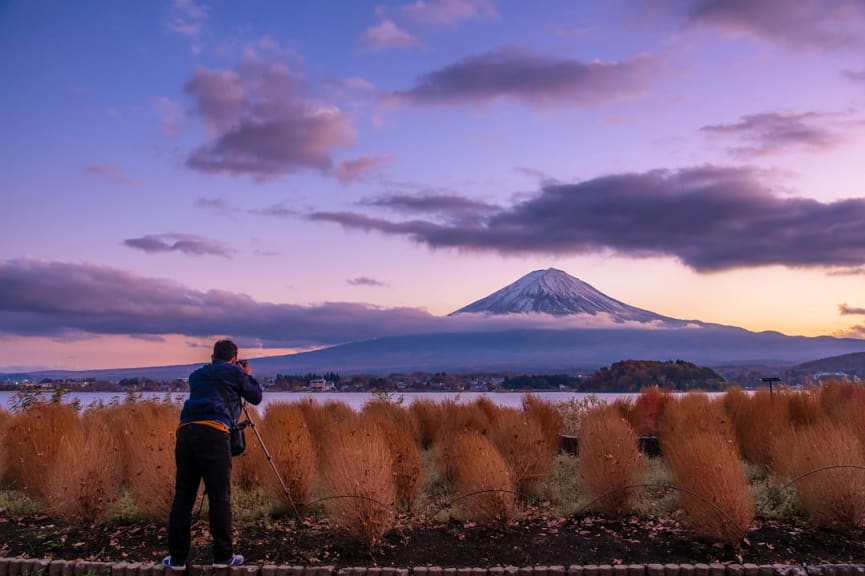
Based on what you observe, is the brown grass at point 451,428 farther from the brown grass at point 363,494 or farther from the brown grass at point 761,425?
the brown grass at point 761,425

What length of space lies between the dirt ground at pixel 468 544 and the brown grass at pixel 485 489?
0.54 ft

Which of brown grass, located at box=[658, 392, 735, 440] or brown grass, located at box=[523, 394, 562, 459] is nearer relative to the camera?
brown grass, located at box=[658, 392, 735, 440]

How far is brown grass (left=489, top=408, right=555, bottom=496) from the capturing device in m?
11.2

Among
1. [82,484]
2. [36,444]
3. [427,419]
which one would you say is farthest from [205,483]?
[427,419]

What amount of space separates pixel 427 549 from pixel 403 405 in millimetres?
9620

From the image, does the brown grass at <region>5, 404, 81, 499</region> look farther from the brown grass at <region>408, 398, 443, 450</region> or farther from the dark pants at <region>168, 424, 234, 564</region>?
the brown grass at <region>408, 398, 443, 450</region>

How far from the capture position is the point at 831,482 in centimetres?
903

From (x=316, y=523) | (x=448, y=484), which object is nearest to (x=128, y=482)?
(x=316, y=523)

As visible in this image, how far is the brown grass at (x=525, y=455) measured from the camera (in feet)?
36.7

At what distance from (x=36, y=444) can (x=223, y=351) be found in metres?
5.10

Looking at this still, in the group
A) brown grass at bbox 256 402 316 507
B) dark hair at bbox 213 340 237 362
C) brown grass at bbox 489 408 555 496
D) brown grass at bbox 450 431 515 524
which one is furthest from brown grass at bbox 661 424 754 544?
dark hair at bbox 213 340 237 362

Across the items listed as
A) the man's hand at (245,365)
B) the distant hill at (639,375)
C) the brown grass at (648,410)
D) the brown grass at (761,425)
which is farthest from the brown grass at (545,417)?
the distant hill at (639,375)

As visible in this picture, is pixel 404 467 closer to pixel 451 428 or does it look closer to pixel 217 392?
pixel 217 392

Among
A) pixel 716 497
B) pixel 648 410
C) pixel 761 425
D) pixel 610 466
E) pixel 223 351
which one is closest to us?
pixel 223 351
